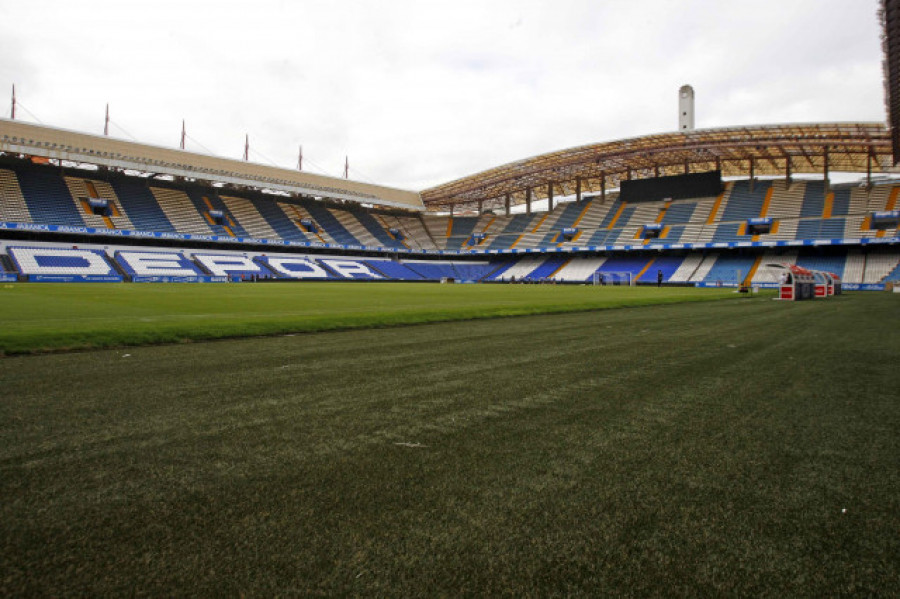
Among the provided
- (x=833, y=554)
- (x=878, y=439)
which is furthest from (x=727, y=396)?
(x=833, y=554)

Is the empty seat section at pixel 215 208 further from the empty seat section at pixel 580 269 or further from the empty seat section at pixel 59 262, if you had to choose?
the empty seat section at pixel 580 269

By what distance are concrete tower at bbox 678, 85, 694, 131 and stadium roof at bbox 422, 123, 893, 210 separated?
181 inches

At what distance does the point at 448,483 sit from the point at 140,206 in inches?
2257

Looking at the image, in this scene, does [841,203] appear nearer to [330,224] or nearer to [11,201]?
[330,224]

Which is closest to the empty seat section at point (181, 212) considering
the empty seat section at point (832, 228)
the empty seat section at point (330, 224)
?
the empty seat section at point (330, 224)

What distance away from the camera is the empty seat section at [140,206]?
154 feet

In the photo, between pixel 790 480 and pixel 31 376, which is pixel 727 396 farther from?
pixel 31 376

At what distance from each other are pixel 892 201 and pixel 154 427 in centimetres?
5959

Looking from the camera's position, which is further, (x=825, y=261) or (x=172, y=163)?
(x=172, y=163)

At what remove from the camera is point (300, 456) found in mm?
2592

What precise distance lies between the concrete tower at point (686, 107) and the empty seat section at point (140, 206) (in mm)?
55278

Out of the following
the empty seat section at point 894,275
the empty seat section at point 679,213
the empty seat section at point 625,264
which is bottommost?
the empty seat section at point 894,275

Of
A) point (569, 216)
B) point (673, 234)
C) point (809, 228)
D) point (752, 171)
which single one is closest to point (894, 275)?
point (809, 228)

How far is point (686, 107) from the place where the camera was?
5088cm
